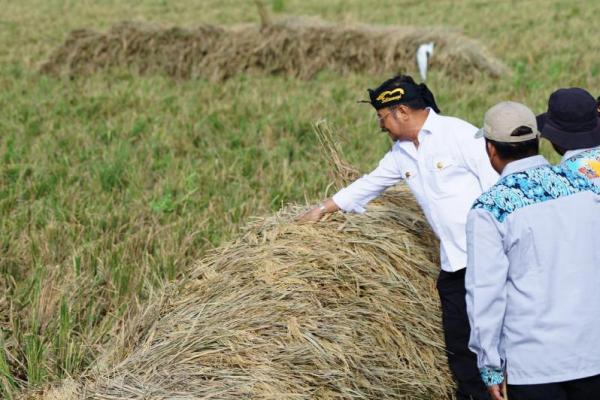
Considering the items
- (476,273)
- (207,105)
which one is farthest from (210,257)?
(207,105)

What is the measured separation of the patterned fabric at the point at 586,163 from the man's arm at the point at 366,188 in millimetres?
912

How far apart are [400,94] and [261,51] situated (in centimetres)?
874

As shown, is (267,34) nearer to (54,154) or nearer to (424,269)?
(54,154)

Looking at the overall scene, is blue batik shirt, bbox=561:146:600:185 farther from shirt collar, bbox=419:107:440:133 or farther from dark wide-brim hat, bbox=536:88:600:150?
shirt collar, bbox=419:107:440:133

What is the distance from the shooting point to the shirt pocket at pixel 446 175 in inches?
128

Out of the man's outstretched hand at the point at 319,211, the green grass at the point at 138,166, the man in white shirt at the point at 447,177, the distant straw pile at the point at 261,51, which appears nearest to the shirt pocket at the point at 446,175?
the man in white shirt at the point at 447,177

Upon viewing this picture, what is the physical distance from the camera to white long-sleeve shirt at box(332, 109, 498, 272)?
3.22 metres

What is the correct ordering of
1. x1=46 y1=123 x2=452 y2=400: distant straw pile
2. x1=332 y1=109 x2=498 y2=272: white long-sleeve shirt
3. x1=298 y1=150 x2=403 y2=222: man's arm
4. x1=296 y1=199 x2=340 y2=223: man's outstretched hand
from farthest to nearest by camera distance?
x1=296 y1=199 x2=340 y2=223: man's outstretched hand < x1=298 y1=150 x2=403 y2=222: man's arm < x1=332 y1=109 x2=498 y2=272: white long-sleeve shirt < x1=46 y1=123 x2=452 y2=400: distant straw pile

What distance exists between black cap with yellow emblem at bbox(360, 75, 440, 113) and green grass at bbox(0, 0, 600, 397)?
62.9 inches

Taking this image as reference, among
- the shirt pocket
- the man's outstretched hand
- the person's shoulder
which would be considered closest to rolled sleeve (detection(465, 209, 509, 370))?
the shirt pocket

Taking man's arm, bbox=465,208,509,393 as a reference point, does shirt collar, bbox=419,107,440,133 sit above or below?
above

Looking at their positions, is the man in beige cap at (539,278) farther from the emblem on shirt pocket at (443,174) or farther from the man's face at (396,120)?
the man's face at (396,120)

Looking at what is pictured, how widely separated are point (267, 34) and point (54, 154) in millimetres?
5467

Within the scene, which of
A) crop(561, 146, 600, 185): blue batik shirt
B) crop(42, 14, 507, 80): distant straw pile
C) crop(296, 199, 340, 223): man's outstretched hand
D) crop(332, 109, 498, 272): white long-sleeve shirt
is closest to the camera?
crop(561, 146, 600, 185): blue batik shirt
